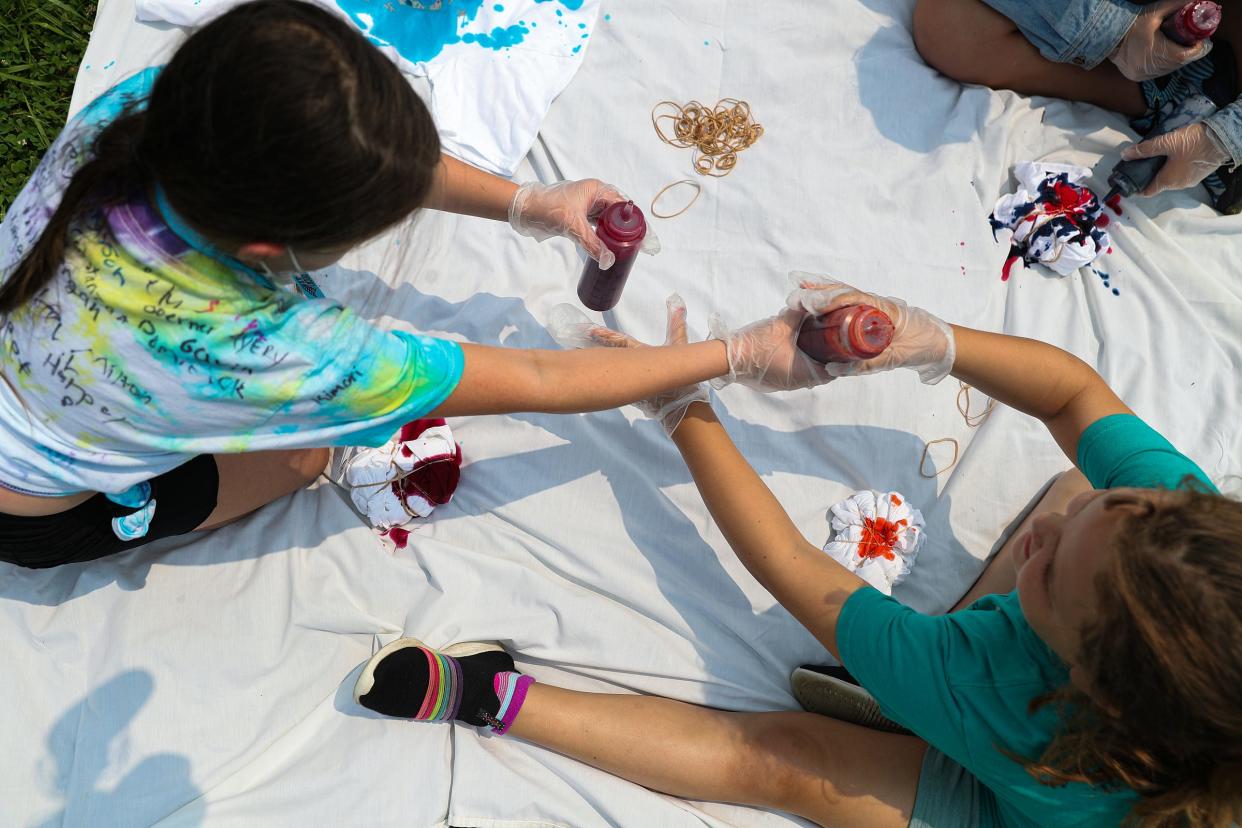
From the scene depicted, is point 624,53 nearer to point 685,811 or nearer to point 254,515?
point 254,515

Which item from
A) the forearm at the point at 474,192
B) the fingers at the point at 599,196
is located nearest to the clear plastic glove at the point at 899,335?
the fingers at the point at 599,196

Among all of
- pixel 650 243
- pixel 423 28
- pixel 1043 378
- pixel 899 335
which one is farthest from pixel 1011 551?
pixel 423 28

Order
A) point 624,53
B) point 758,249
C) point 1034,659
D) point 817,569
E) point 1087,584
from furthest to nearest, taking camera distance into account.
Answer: point 624,53 → point 758,249 → point 817,569 → point 1034,659 → point 1087,584

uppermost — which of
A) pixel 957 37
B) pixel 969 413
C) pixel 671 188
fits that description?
pixel 957 37

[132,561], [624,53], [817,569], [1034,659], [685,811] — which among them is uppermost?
[624,53]

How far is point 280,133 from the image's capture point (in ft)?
3.46

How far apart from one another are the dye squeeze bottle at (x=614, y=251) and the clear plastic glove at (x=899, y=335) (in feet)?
1.31

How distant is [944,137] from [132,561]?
2362 mm

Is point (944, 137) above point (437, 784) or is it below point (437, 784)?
above

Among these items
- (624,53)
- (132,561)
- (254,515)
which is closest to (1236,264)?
(624,53)

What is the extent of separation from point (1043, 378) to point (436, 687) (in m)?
1.42

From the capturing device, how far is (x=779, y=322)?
186 cm

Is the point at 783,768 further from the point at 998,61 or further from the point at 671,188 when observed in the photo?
the point at 998,61

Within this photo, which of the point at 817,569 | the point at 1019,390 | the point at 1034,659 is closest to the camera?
the point at 1034,659
